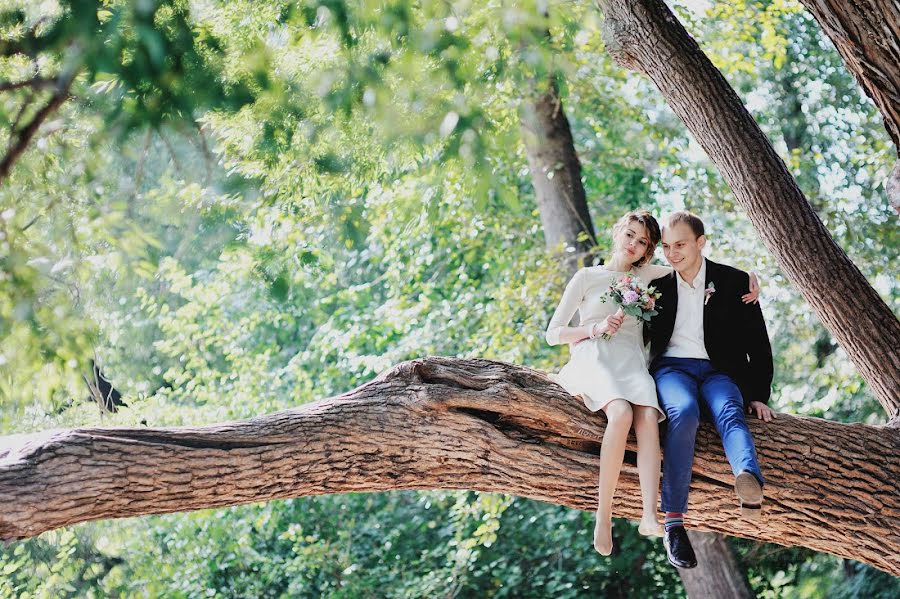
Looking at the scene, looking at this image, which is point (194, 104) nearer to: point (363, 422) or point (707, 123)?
point (363, 422)

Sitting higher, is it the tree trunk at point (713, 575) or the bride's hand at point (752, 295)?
the bride's hand at point (752, 295)

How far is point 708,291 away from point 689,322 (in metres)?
0.16

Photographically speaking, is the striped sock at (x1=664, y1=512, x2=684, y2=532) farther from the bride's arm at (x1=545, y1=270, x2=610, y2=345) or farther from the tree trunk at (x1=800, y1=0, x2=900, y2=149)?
the tree trunk at (x1=800, y1=0, x2=900, y2=149)

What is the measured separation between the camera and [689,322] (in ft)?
15.3

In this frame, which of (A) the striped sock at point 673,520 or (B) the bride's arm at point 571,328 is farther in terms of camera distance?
(B) the bride's arm at point 571,328

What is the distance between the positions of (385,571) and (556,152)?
4.46m

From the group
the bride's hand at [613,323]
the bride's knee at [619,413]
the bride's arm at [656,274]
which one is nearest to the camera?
the bride's knee at [619,413]

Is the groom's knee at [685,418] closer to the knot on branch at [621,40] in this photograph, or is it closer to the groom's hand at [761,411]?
the groom's hand at [761,411]

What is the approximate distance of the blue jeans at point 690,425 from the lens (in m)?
4.13

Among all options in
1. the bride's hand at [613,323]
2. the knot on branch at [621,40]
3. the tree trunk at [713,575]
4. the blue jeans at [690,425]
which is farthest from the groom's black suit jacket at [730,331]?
the tree trunk at [713,575]

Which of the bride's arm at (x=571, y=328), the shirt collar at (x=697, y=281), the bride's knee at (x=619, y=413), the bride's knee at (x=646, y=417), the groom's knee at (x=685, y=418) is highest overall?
the bride's arm at (x=571, y=328)

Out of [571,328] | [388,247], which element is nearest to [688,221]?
[571,328]

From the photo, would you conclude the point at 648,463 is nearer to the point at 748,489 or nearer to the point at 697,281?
the point at 748,489

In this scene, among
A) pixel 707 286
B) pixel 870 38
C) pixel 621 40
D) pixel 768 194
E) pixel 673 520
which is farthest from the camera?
pixel 621 40
